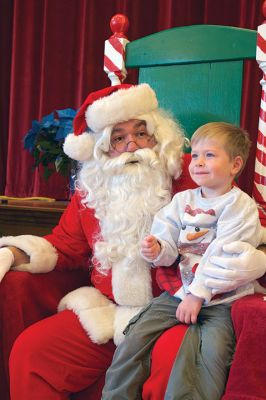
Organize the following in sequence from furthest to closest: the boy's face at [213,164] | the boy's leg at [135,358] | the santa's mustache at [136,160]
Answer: the santa's mustache at [136,160]
the boy's face at [213,164]
the boy's leg at [135,358]

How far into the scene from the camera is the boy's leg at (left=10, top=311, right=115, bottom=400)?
1337mm

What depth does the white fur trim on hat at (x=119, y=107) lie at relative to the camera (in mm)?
1612

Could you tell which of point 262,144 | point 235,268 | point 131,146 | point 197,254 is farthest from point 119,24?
point 235,268

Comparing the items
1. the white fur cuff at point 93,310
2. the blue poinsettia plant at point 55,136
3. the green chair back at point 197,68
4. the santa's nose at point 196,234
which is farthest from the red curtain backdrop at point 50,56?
the santa's nose at point 196,234

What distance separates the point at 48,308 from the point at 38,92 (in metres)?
1.82

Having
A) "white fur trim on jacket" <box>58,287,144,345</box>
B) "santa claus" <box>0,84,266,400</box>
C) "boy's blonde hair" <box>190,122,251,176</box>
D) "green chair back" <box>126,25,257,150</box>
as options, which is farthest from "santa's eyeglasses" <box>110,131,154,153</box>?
"white fur trim on jacket" <box>58,287,144,345</box>

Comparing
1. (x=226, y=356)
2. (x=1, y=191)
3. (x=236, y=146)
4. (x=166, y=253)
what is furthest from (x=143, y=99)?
(x=1, y=191)

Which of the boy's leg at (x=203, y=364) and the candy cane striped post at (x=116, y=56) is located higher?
the candy cane striped post at (x=116, y=56)

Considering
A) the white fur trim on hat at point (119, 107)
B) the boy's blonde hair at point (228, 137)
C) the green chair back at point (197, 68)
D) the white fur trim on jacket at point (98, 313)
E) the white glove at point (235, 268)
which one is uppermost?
the green chair back at point (197, 68)

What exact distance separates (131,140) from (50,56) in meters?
1.59

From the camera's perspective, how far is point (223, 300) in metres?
1.22

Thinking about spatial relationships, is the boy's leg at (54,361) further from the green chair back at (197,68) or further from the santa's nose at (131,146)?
the green chair back at (197,68)

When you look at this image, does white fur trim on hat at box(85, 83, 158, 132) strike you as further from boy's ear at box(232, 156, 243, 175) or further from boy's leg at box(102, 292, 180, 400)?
boy's leg at box(102, 292, 180, 400)

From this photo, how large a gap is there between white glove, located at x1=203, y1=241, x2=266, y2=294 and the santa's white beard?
1.19 ft
